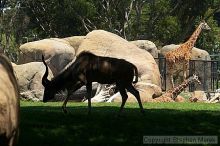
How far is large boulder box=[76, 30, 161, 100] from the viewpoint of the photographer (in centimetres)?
2216

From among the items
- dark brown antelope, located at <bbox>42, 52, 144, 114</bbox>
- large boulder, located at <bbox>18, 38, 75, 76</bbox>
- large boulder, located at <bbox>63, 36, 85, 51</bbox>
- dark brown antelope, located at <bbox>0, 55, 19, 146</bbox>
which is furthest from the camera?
large boulder, located at <bbox>63, 36, 85, 51</bbox>

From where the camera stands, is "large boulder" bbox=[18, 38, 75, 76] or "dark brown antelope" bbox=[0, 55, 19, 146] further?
"large boulder" bbox=[18, 38, 75, 76]

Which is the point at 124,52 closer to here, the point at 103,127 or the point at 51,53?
the point at 51,53

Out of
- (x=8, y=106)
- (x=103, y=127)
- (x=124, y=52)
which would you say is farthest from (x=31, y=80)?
(x=8, y=106)

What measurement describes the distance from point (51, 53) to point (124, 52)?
507cm

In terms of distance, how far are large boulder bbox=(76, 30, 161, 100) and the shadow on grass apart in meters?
10.9

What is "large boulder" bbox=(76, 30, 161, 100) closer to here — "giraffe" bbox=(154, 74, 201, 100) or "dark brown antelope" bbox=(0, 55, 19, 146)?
"giraffe" bbox=(154, 74, 201, 100)

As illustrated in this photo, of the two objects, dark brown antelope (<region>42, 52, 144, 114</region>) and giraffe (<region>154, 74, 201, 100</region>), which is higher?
dark brown antelope (<region>42, 52, 144, 114</region>)

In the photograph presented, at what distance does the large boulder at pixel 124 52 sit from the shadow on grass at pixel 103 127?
1085cm

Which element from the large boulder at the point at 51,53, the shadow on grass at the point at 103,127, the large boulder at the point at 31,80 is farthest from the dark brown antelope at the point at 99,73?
the large boulder at the point at 51,53

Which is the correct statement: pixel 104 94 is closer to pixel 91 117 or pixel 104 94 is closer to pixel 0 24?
pixel 91 117

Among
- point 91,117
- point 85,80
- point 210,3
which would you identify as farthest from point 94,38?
point 210,3

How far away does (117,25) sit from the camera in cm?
3872

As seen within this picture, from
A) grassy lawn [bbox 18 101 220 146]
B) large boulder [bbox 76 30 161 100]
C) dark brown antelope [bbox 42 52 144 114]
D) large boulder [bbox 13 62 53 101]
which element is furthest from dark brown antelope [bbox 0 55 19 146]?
large boulder [bbox 13 62 53 101]
